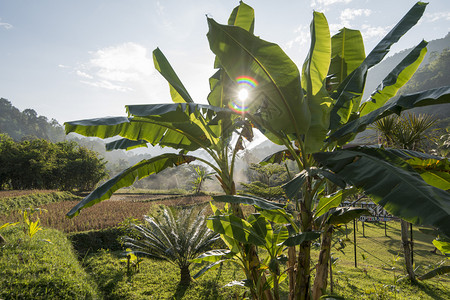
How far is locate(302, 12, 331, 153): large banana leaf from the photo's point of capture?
7.20 ft

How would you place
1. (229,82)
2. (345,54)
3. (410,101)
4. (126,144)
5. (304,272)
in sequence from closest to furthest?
(410,101), (304,272), (345,54), (229,82), (126,144)

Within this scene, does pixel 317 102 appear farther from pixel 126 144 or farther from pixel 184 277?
pixel 184 277

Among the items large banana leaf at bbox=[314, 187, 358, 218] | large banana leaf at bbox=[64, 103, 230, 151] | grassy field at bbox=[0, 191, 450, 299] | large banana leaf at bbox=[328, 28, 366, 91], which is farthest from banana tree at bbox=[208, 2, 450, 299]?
grassy field at bbox=[0, 191, 450, 299]

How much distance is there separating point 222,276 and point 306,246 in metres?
3.96

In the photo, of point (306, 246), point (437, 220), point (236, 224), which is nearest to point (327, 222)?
point (306, 246)

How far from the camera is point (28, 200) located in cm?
1257

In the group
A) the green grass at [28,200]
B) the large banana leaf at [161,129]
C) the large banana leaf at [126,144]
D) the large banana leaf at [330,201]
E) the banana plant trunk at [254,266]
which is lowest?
the green grass at [28,200]

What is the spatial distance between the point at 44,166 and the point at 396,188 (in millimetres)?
24243

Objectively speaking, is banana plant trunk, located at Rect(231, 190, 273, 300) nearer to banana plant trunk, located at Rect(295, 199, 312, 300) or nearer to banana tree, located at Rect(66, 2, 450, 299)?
banana tree, located at Rect(66, 2, 450, 299)

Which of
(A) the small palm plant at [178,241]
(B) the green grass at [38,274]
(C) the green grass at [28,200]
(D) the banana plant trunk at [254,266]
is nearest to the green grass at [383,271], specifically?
(D) the banana plant trunk at [254,266]

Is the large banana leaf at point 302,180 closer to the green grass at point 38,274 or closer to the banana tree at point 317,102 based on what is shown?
the banana tree at point 317,102

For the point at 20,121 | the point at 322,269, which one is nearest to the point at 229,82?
the point at 322,269

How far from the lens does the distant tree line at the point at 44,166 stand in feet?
63.8

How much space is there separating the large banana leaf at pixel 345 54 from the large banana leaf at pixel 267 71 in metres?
0.96
